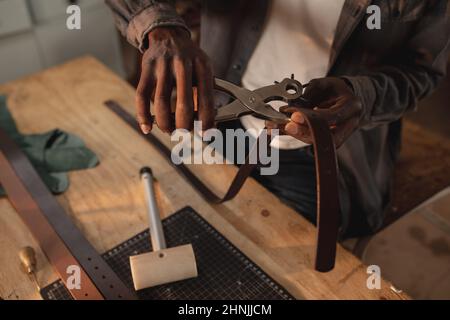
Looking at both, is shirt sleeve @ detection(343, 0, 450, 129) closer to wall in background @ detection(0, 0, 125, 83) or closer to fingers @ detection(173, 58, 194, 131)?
fingers @ detection(173, 58, 194, 131)

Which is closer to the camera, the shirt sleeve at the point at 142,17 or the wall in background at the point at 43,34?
the shirt sleeve at the point at 142,17

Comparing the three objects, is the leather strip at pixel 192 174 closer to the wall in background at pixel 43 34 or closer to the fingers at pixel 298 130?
the fingers at pixel 298 130

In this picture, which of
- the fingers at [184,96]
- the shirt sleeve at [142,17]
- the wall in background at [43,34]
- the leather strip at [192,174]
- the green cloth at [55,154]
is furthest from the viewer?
the wall in background at [43,34]

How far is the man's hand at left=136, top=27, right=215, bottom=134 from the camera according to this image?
0.66 m

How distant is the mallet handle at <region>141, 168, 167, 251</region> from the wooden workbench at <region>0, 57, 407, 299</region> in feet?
0.09

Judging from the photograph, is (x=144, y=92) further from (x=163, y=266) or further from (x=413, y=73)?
(x=413, y=73)

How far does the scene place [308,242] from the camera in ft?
2.87

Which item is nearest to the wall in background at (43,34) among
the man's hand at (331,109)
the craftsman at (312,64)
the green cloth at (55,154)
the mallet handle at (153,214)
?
the green cloth at (55,154)

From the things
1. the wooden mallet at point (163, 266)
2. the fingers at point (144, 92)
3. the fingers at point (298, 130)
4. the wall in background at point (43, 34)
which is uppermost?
the fingers at point (144, 92)

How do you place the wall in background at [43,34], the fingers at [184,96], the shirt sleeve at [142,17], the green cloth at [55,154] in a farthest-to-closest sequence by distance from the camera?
the wall in background at [43,34] < the green cloth at [55,154] < the shirt sleeve at [142,17] < the fingers at [184,96]

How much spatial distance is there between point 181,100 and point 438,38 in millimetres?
639

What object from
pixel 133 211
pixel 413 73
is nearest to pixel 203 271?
pixel 133 211

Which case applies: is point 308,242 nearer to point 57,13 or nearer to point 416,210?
point 416,210

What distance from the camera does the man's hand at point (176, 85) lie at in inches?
25.8
